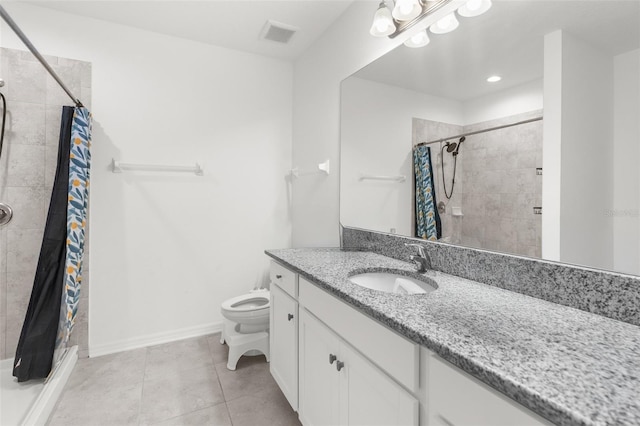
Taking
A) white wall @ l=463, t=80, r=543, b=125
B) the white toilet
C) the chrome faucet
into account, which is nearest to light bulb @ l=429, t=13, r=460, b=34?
white wall @ l=463, t=80, r=543, b=125

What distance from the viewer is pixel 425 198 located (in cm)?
157

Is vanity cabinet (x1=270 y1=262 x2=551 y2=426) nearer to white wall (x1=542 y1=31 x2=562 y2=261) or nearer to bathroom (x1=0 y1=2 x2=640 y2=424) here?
white wall (x1=542 y1=31 x2=562 y2=261)

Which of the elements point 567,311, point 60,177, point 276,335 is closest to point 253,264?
point 276,335

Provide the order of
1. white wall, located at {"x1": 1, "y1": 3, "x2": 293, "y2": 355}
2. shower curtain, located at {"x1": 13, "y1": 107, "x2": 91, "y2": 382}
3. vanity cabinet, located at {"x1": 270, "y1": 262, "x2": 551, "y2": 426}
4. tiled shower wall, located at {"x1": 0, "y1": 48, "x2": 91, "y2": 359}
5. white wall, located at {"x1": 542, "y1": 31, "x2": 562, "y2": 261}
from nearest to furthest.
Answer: vanity cabinet, located at {"x1": 270, "y1": 262, "x2": 551, "y2": 426} → white wall, located at {"x1": 542, "y1": 31, "x2": 562, "y2": 261} → shower curtain, located at {"x1": 13, "y1": 107, "x2": 91, "y2": 382} → tiled shower wall, located at {"x1": 0, "y1": 48, "x2": 91, "y2": 359} → white wall, located at {"x1": 1, "y1": 3, "x2": 293, "y2": 355}

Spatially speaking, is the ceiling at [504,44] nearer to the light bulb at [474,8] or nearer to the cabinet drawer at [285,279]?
the light bulb at [474,8]

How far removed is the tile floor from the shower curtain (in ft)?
0.92

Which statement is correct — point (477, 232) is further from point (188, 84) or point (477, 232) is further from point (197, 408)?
point (188, 84)

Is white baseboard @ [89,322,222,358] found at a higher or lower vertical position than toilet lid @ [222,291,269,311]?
lower

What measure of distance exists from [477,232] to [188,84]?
2395mm

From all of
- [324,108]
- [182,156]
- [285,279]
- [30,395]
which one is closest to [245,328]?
[285,279]

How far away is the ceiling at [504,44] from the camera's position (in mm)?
900

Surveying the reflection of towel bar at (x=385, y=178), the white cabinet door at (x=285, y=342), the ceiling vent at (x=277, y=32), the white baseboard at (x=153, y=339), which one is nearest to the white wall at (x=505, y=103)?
the reflection of towel bar at (x=385, y=178)

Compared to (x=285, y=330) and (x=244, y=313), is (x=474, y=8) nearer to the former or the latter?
(x=285, y=330)

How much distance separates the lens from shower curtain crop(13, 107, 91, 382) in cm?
181
